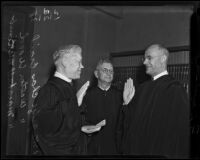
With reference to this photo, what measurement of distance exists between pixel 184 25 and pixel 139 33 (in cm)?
18

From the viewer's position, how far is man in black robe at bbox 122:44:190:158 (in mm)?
1635

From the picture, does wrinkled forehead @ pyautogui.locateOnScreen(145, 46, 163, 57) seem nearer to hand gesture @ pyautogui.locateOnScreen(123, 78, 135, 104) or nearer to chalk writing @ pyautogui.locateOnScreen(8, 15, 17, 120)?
hand gesture @ pyautogui.locateOnScreen(123, 78, 135, 104)

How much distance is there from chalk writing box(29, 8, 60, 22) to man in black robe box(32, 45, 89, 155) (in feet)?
0.43

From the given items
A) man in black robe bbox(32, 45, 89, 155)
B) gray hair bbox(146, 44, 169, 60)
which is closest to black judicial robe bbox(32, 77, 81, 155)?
man in black robe bbox(32, 45, 89, 155)

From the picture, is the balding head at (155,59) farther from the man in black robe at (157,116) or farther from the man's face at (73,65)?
the man's face at (73,65)

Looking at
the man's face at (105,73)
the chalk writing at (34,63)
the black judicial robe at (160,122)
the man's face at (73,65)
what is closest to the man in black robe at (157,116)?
the black judicial robe at (160,122)

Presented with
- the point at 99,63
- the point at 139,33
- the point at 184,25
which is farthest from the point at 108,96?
the point at 184,25

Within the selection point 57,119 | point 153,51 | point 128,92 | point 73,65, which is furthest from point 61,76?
point 153,51

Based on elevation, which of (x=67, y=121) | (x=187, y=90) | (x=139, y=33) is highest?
(x=139, y=33)

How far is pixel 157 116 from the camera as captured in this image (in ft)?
5.39

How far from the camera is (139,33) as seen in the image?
5.48 ft

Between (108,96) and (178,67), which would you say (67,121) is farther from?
(178,67)

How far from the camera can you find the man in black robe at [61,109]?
1.62 metres

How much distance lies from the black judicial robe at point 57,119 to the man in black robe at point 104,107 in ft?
0.18
